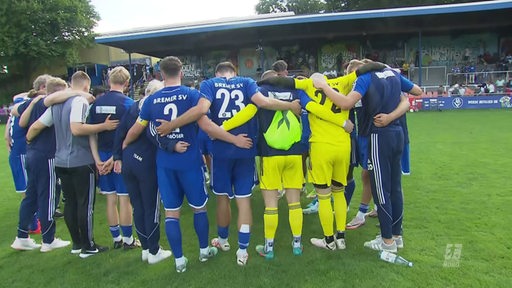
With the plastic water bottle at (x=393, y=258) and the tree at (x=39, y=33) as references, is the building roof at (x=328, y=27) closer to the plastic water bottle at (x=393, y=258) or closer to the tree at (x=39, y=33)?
the tree at (x=39, y=33)

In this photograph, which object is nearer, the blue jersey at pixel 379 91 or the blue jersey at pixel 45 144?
the blue jersey at pixel 379 91

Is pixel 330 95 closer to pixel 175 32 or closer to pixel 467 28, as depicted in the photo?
pixel 175 32

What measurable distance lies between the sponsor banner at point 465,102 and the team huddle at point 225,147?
55.4ft

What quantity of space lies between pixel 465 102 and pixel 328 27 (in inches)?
342

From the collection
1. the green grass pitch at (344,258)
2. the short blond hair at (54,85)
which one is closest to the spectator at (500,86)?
the green grass pitch at (344,258)

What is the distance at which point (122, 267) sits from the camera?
4117 millimetres

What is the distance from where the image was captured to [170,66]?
11.9 ft

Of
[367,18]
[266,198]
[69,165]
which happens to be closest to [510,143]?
[266,198]

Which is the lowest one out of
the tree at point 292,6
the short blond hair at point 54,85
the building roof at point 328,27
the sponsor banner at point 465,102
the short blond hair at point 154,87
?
the sponsor banner at point 465,102

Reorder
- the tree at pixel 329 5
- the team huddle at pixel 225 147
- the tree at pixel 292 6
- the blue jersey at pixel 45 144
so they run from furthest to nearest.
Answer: the tree at pixel 292 6 < the tree at pixel 329 5 < the blue jersey at pixel 45 144 < the team huddle at pixel 225 147

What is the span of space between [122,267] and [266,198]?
1678 mm

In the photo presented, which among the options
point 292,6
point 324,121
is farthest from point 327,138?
point 292,6

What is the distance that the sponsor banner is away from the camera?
1878cm

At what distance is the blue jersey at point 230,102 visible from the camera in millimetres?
3969
